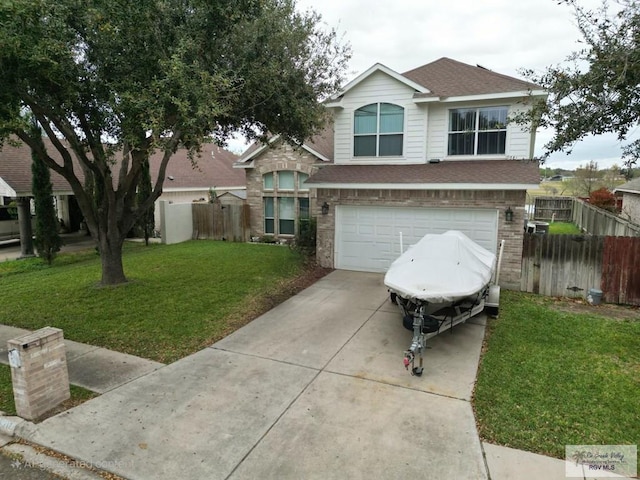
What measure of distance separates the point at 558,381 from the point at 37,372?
23.0 ft

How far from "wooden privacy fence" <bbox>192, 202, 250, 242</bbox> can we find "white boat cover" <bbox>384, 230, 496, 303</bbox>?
12160mm

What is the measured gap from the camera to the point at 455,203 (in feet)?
37.2

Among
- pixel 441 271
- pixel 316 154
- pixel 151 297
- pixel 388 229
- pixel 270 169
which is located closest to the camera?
pixel 441 271

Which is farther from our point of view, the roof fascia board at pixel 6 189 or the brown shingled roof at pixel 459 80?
the roof fascia board at pixel 6 189

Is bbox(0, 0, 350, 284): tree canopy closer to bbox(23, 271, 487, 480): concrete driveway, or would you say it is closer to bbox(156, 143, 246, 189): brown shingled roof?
bbox(23, 271, 487, 480): concrete driveway

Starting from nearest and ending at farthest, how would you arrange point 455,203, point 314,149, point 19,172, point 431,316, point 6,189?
point 431,316 → point 455,203 → point 6,189 → point 19,172 → point 314,149

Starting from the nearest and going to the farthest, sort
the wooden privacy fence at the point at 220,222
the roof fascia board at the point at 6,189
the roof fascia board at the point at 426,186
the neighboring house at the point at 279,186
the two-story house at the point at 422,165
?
the roof fascia board at the point at 426,186, the two-story house at the point at 422,165, the roof fascia board at the point at 6,189, the neighboring house at the point at 279,186, the wooden privacy fence at the point at 220,222

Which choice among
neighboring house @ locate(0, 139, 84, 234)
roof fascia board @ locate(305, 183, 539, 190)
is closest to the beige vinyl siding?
roof fascia board @ locate(305, 183, 539, 190)

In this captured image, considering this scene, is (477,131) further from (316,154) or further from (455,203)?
(316,154)

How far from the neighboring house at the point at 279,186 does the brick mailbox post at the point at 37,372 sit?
13.4 metres

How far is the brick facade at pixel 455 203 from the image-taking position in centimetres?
1063

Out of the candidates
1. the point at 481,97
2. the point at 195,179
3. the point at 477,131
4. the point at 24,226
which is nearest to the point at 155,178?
the point at 195,179

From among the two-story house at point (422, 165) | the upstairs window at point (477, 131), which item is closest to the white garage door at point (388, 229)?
the two-story house at point (422, 165)

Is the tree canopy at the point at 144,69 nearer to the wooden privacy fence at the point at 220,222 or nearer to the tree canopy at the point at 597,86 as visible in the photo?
the tree canopy at the point at 597,86
